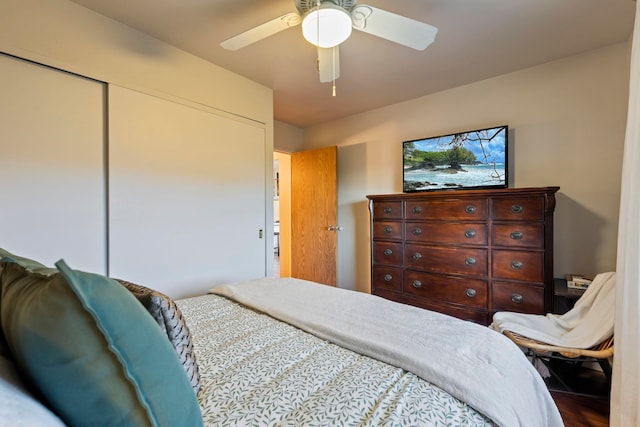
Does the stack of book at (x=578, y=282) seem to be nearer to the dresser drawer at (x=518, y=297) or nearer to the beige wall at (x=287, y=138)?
the dresser drawer at (x=518, y=297)

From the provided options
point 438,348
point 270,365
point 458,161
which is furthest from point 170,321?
point 458,161

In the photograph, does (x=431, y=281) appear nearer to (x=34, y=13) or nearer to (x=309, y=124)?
(x=309, y=124)

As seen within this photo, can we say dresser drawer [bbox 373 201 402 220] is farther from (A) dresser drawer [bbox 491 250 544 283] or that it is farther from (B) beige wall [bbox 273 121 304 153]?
(B) beige wall [bbox 273 121 304 153]

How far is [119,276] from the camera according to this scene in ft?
6.54

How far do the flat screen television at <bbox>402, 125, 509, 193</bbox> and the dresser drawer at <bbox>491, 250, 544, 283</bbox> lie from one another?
0.68 m

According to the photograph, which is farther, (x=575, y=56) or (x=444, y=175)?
(x=444, y=175)

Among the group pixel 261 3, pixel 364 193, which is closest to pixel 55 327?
pixel 261 3

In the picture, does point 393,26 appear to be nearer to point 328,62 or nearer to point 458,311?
point 328,62

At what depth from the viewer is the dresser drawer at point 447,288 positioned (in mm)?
2406

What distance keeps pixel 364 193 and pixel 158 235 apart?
2415 mm

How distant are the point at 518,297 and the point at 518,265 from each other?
25 centimetres

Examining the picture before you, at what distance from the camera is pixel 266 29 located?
1621 mm

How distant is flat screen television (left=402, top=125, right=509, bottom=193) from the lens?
8.54ft

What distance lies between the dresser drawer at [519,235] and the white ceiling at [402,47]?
1416mm
